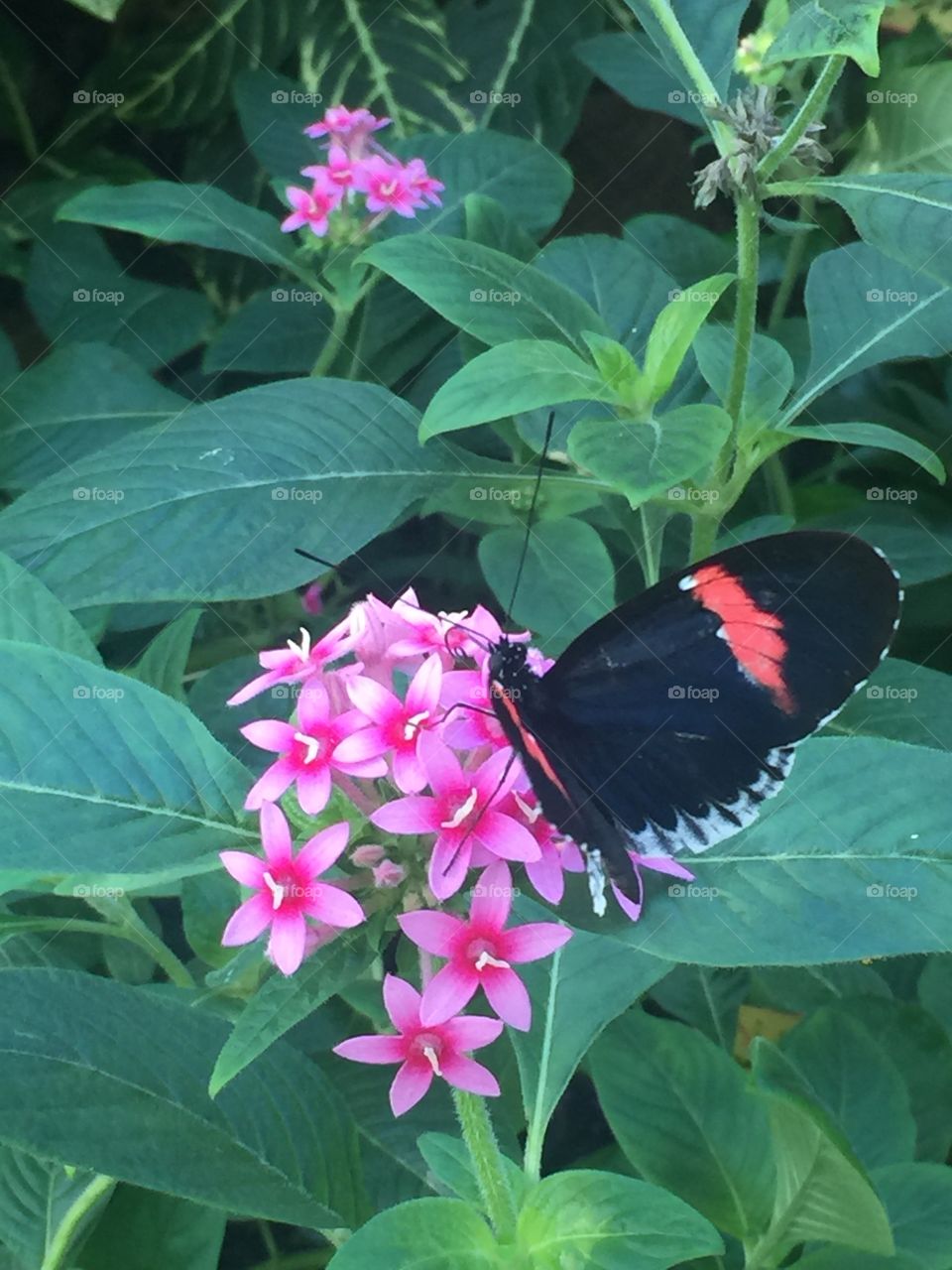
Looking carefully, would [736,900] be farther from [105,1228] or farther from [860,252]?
[860,252]

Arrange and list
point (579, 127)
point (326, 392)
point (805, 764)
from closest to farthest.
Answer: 1. point (805, 764)
2. point (326, 392)
3. point (579, 127)

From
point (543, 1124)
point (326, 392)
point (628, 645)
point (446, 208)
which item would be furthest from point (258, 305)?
point (543, 1124)

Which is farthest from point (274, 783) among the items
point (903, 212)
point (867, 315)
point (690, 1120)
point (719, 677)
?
point (867, 315)

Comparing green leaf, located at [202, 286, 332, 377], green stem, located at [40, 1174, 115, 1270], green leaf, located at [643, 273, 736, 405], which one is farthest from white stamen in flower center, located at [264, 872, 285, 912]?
green leaf, located at [202, 286, 332, 377]

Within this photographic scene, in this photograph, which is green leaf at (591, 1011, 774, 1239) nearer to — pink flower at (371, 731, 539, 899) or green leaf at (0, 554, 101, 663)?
pink flower at (371, 731, 539, 899)

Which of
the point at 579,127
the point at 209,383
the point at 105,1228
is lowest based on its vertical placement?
the point at 105,1228

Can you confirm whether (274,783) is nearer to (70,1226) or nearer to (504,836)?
(504,836)
